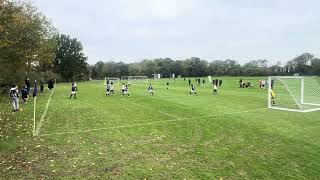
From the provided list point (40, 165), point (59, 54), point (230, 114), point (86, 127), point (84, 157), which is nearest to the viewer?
point (40, 165)

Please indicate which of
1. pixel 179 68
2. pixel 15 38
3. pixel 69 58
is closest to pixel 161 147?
pixel 15 38

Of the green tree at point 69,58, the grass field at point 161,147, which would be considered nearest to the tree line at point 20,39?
the grass field at point 161,147

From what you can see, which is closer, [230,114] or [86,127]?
[86,127]

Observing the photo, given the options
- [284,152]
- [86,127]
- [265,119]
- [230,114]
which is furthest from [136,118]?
[284,152]

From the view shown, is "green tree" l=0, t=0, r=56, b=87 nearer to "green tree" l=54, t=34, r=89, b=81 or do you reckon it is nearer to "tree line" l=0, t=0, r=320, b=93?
"tree line" l=0, t=0, r=320, b=93

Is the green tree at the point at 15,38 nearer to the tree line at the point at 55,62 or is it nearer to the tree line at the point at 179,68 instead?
the tree line at the point at 55,62

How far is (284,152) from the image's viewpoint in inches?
504

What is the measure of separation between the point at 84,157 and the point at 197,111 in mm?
12884

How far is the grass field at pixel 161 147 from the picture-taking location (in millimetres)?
10289

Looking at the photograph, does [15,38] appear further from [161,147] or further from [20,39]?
[161,147]

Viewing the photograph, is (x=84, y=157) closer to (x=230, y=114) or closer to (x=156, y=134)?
(x=156, y=134)

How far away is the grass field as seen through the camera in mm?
10289

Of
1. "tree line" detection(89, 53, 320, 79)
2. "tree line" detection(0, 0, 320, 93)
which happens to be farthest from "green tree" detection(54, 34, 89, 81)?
"tree line" detection(89, 53, 320, 79)

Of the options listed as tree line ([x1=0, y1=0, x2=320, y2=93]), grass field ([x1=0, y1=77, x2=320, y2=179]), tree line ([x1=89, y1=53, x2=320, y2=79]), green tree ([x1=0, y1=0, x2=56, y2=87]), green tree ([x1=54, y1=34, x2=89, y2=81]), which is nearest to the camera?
grass field ([x1=0, y1=77, x2=320, y2=179])
